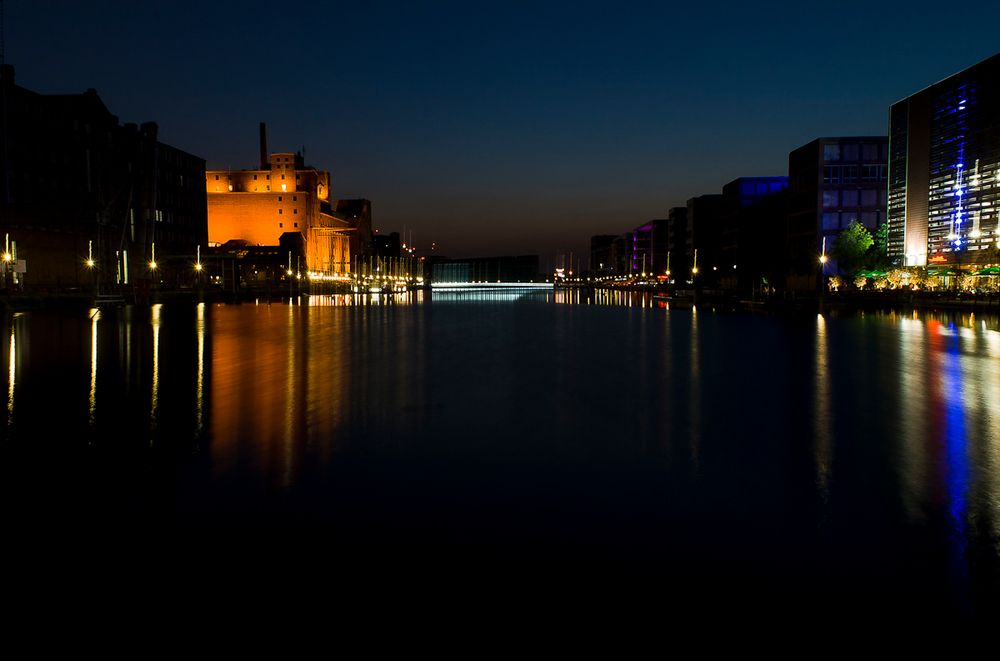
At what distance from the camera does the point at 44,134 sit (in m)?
74.1

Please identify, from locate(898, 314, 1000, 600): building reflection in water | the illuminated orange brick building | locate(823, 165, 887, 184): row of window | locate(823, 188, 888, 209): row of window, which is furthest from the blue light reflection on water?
the illuminated orange brick building

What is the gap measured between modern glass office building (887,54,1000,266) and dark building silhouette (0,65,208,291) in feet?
237

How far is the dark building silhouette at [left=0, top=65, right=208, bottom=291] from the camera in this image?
6812 centimetres

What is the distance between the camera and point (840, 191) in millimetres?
86938

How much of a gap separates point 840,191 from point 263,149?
4694 inches

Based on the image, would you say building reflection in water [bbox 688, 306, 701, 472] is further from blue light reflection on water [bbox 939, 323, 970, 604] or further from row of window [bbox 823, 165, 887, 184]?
row of window [bbox 823, 165, 887, 184]

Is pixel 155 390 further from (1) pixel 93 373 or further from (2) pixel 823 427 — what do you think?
(2) pixel 823 427

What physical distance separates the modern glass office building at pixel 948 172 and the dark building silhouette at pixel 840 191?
8.75 meters

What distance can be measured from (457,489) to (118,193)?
8768cm

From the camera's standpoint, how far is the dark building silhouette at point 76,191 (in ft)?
223

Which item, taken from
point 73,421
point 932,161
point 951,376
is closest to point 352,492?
point 73,421

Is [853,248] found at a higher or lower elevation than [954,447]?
higher

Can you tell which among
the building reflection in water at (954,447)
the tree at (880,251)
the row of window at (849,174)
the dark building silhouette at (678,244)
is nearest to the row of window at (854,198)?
the row of window at (849,174)

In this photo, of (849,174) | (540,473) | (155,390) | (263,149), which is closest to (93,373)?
(155,390)
